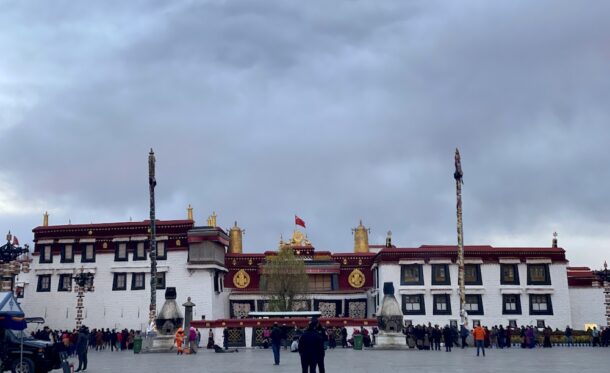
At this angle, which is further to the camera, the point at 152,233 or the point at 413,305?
the point at 413,305

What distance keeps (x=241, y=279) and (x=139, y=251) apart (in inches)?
395

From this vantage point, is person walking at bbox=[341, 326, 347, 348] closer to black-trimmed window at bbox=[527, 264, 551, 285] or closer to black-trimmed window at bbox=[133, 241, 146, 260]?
black-trimmed window at bbox=[527, 264, 551, 285]

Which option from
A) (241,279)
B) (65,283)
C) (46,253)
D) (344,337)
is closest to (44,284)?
(65,283)

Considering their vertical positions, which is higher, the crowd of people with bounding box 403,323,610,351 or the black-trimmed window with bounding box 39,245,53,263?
the black-trimmed window with bounding box 39,245,53,263

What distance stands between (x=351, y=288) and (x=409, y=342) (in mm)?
20459

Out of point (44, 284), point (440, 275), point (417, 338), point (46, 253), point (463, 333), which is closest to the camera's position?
point (417, 338)

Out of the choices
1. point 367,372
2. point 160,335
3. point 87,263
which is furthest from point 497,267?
point 367,372

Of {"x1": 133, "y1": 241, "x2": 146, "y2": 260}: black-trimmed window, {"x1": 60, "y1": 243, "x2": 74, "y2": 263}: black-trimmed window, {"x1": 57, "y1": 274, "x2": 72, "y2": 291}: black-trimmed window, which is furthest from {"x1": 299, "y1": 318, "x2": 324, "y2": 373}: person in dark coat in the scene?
{"x1": 60, "y1": 243, "x2": 74, "y2": 263}: black-trimmed window

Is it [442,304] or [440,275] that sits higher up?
[440,275]

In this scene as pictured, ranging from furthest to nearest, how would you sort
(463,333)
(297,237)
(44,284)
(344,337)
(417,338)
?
1. (297,237)
2. (44,284)
3. (344,337)
4. (463,333)
5. (417,338)

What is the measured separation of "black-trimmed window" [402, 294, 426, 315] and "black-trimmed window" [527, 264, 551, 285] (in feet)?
29.7

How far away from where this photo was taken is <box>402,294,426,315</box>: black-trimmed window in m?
54.5

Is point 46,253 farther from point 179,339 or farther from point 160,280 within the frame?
point 179,339

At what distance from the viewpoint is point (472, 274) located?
5581 cm
